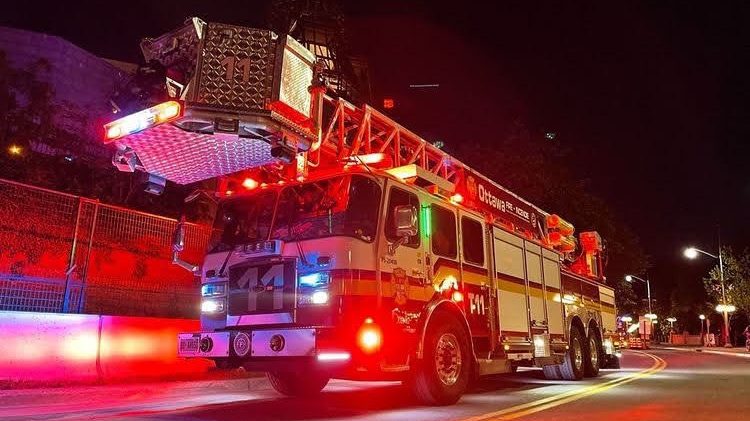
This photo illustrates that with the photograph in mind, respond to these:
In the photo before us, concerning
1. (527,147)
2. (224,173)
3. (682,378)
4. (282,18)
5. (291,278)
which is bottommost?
(682,378)

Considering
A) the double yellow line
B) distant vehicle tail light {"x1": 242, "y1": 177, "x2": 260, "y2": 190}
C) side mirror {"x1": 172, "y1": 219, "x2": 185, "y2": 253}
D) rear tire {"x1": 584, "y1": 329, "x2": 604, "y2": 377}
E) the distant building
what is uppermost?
the distant building

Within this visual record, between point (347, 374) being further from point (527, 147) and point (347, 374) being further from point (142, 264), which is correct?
point (527, 147)

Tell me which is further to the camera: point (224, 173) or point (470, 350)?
point (470, 350)

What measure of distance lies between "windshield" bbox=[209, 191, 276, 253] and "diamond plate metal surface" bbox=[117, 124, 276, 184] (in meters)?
0.57

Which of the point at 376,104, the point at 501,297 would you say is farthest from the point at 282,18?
Answer: the point at 501,297

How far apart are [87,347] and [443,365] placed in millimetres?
5155

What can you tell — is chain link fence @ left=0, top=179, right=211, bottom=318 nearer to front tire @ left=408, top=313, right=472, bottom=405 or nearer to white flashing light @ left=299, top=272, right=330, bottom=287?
white flashing light @ left=299, top=272, right=330, bottom=287

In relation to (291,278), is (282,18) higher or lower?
higher

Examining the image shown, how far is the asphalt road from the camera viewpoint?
659 cm

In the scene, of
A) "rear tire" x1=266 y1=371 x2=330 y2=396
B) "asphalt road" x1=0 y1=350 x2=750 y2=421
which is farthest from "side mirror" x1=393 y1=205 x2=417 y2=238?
"rear tire" x1=266 y1=371 x2=330 y2=396

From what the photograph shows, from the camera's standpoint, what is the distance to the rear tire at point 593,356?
1245cm

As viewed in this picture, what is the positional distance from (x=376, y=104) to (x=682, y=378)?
2608 centimetres

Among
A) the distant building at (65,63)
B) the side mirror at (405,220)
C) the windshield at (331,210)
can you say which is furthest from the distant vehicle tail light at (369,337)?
the distant building at (65,63)

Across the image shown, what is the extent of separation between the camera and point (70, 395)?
24.8ft
